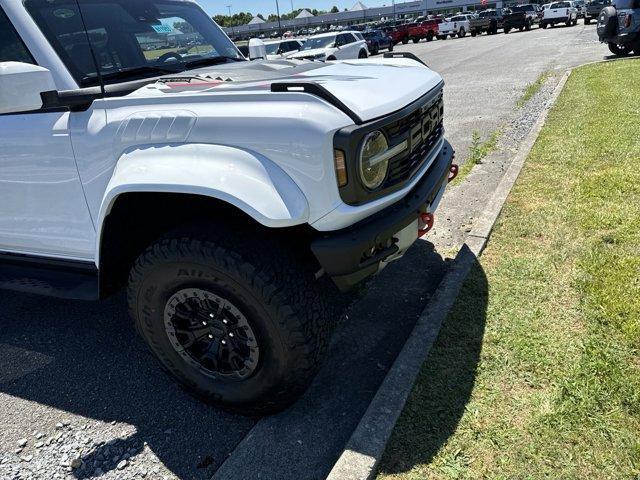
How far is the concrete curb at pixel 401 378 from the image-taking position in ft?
7.32

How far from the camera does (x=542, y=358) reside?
8.92ft

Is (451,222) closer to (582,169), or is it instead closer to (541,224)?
(541,224)

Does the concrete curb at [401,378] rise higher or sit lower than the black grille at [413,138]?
lower

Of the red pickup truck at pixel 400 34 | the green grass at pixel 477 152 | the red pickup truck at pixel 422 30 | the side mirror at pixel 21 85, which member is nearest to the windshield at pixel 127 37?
the side mirror at pixel 21 85

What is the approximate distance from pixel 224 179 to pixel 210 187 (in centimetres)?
7

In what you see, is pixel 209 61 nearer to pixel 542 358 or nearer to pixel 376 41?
pixel 542 358

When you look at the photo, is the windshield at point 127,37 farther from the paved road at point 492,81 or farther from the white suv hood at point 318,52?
the white suv hood at point 318,52

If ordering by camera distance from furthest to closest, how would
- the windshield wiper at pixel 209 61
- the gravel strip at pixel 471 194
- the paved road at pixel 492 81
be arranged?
the paved road at pixel 492 81, the gravel strip at pixel 471 194, the windshield wiper at pixel 209 61

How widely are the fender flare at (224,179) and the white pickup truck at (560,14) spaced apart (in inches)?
1602

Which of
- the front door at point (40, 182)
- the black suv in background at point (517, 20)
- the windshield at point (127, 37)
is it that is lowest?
the black suv in background at point (517, 20)

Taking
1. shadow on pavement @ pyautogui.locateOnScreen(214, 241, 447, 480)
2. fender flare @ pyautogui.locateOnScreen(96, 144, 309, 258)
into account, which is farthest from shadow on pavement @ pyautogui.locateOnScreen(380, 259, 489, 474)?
fender flare @ pyautogui.locateOnScreen(96, 144, 309, 258)

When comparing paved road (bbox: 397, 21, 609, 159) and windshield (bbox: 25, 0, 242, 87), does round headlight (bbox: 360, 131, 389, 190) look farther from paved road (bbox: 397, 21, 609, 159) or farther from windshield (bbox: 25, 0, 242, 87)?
paved road (bbox: 397, 21, 609, 159)

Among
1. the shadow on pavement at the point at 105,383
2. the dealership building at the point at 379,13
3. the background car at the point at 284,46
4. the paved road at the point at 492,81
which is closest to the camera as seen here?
the shadow on pavement at the point at 105,383

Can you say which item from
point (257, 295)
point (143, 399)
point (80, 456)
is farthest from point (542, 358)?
point (80, 456)
